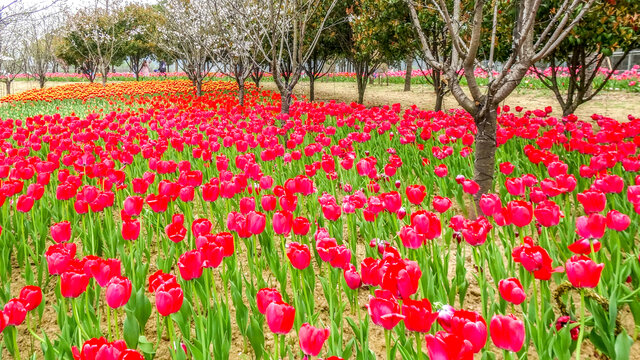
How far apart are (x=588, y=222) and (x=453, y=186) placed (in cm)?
229

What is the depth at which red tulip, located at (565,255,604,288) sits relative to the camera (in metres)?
1.46

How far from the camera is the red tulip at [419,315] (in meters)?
1.27

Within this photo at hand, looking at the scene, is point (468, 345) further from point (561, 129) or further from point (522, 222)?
point (561, 129)

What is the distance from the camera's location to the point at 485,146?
3672 millimetres

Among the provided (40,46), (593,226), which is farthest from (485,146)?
(40,46)

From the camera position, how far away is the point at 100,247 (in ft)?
10.3

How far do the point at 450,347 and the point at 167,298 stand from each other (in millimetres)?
965

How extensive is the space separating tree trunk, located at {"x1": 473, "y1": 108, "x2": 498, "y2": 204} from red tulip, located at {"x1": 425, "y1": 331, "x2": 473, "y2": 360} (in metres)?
2.80

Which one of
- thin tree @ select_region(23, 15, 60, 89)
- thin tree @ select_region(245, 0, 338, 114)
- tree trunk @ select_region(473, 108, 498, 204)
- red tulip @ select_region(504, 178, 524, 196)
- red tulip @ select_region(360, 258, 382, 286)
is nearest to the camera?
red tulip @ select_region(360, 258, 382, 286)

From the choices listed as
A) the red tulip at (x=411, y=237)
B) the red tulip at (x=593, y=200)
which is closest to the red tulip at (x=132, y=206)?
the red tulip at (x=411, y=237)

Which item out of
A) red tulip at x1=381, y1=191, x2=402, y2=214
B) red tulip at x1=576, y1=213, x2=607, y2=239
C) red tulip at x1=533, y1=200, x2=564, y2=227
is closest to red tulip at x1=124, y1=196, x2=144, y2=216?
red tulip at x1=381, y1=191, x2=402, y2=214

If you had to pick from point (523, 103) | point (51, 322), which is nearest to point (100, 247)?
point (51, 322)

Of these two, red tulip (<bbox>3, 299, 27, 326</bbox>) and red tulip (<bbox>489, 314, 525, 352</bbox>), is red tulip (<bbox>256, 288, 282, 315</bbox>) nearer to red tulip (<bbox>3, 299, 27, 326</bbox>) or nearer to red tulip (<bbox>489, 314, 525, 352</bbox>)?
red tulip (<bbox>489, 314, 525, 352</bbox>)

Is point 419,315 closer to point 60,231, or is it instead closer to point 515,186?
point 515,186
